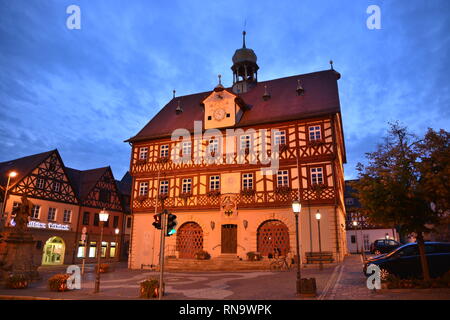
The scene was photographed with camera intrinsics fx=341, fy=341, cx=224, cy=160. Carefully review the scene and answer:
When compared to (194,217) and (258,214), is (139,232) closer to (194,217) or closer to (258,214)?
(194,217)

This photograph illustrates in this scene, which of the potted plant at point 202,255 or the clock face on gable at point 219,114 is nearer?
the potted plant at point 202,255

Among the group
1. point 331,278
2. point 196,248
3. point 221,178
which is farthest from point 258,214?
point 331,278

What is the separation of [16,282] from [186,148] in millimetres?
17478

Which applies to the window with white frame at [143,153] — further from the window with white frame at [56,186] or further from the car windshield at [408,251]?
the car windshield at [408,251]

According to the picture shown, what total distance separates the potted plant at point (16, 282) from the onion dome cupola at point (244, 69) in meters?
25.3

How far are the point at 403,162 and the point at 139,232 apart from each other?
23.4 m

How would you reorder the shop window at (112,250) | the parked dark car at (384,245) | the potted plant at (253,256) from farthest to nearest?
the shop window at (112,250), the parked dark car at (384,245), the potted plant at (253,256)

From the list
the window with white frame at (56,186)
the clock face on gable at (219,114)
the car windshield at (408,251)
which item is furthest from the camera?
the window with white frame at (56,186)

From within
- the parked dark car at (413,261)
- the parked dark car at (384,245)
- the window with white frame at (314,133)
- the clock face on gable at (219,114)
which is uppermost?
the clock face on gable at (219,114)

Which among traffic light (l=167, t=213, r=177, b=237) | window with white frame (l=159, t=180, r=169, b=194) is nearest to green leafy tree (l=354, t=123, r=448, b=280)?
traffic light (l=167, t=213, r=177, b=237)

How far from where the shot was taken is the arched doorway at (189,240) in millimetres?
28656

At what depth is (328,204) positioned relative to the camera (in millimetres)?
24500

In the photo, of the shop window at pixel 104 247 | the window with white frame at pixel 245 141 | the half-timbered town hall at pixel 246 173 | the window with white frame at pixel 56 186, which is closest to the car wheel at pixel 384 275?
the half-timbered town hall at pixel 246 173

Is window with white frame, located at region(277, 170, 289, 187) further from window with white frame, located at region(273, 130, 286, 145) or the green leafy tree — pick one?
the green leafy tree
